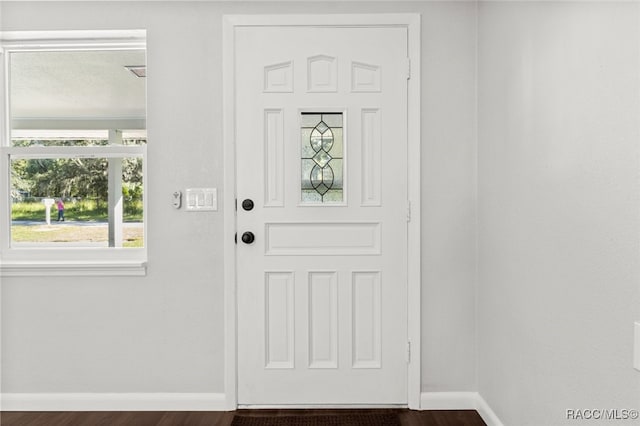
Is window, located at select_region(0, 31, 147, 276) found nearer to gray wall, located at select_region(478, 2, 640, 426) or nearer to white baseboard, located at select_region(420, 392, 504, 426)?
white baseboard, located at select_region(420, 392, 504, 426)

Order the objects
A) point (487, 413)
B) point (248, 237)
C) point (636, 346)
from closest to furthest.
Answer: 1. point (636, 346)
2. point (487, 413)
3. point (248, 237)

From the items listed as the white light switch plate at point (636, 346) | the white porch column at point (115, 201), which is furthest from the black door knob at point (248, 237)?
the white light switch plate at point (636, 346)

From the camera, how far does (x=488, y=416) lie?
2.44 m

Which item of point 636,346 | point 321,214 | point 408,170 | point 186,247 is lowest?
point 636,346

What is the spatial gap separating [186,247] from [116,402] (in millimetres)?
883

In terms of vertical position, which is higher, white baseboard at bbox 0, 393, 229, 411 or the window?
the window

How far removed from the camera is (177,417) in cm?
256

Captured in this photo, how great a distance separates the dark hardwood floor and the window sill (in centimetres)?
71

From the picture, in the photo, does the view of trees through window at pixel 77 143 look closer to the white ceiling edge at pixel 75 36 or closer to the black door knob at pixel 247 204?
the white ceiling edge at pixel 75 36

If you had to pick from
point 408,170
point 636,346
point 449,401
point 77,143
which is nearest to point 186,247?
point 77,143

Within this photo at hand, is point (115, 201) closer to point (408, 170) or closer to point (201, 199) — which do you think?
point (201, 199)

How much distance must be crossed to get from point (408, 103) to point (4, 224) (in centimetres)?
224

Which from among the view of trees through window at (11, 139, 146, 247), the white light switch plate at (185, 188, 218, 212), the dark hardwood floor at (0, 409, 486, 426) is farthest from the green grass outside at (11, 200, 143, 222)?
the dark hardwood floor at (0, 409, 486, 426)

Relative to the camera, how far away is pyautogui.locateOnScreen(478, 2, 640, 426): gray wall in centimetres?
138
